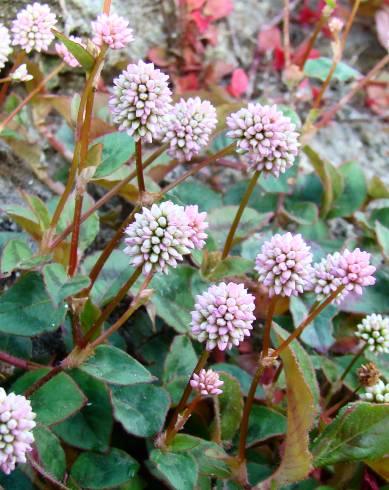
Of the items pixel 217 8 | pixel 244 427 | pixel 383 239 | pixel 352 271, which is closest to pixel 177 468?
pixel 244 427

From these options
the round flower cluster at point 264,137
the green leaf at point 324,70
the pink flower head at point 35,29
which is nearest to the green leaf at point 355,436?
the round flower cluster at point 264,137

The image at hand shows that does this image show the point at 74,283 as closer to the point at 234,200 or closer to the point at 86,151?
the point at 86,151

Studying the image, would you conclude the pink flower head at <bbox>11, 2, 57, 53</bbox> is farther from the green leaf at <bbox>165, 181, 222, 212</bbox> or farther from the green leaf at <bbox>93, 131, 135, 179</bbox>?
the green leaf at <bbox>165, 181, 222, 212</bbox>

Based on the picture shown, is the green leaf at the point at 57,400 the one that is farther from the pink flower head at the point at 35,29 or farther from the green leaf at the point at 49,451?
the pink flower head at the point at 35,29

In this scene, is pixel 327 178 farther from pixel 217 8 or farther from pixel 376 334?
pixel 217 8

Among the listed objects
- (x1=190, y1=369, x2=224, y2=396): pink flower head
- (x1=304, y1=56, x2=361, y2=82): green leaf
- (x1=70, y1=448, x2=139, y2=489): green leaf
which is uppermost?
(x1=304, y1=56, x2=361, y2=82): green leaf

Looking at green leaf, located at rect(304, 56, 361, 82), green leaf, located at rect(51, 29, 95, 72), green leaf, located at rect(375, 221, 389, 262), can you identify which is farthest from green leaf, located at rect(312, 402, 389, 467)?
green leaf, located at rect(304, 56, 361, 82)
